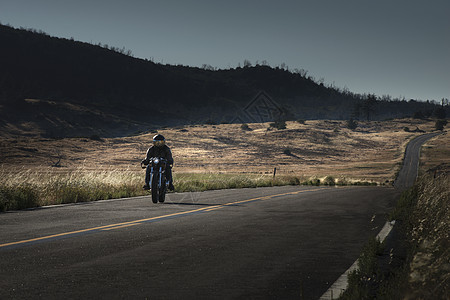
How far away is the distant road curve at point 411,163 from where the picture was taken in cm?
6789

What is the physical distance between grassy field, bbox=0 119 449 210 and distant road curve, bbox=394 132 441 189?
164 cm

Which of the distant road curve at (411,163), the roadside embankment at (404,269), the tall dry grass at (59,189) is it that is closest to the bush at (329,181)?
the distant road curve at (411,163)

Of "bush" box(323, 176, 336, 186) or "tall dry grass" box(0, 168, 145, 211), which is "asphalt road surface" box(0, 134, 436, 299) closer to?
→ "tall dry grass" box(0, 168, 145, 211)

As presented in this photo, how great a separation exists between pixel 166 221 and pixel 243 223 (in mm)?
1755

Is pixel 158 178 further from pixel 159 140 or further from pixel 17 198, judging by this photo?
pixel 17 198

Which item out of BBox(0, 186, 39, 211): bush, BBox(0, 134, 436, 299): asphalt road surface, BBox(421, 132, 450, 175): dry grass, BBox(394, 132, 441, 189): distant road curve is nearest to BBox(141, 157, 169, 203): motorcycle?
BBox(0, 134, 436, 299): asphalt road surface

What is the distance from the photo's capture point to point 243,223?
1178cm

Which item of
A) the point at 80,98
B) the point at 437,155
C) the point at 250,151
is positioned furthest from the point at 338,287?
the point at 80,98

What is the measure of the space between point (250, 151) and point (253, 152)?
2.81 feet

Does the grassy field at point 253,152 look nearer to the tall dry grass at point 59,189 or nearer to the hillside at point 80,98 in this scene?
the tall dry grass at point 59,189

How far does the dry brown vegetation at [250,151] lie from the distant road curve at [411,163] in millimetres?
1758

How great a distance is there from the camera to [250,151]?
101688 millimetres

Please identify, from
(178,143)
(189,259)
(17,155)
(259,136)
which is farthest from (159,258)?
(259,136)

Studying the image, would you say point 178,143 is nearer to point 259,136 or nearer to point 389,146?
point 259,136
